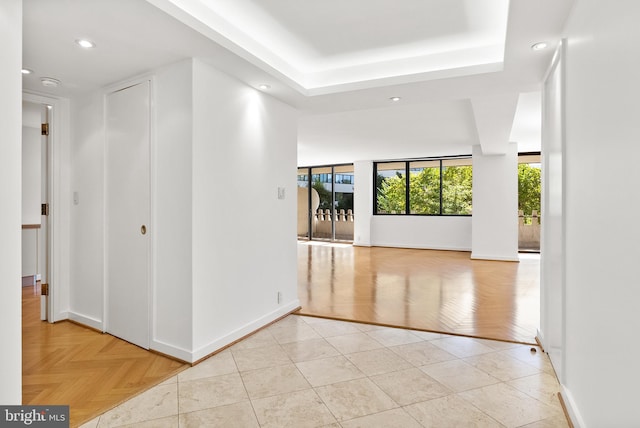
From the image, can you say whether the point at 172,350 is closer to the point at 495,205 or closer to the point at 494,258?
the point at 494,258

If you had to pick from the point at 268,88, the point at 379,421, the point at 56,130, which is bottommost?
the point at 379,421

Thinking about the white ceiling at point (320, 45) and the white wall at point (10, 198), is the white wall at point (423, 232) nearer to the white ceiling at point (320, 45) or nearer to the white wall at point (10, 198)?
the white ceiling at point (320, 45)

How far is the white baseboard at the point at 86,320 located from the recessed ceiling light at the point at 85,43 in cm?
255

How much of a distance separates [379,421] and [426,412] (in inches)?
12.5

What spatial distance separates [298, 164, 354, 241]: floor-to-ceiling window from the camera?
11.9m

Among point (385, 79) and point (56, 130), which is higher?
point (385, 79)

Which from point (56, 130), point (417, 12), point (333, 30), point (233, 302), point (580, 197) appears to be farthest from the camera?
point (56, 130)

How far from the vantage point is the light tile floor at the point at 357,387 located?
210cm

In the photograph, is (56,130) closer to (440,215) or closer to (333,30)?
(333,30)

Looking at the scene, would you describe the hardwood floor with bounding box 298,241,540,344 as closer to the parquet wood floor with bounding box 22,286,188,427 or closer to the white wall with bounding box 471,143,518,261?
the white wall with bounding box 471,143,518,261

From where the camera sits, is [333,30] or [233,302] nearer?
[333,30]

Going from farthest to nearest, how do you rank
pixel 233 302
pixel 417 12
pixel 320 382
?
pixel 233 302 → pixel 417 12 → pixel 320 382

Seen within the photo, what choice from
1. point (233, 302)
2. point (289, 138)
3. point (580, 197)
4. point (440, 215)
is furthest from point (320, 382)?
point (440, 215)

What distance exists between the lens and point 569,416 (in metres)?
2.06
